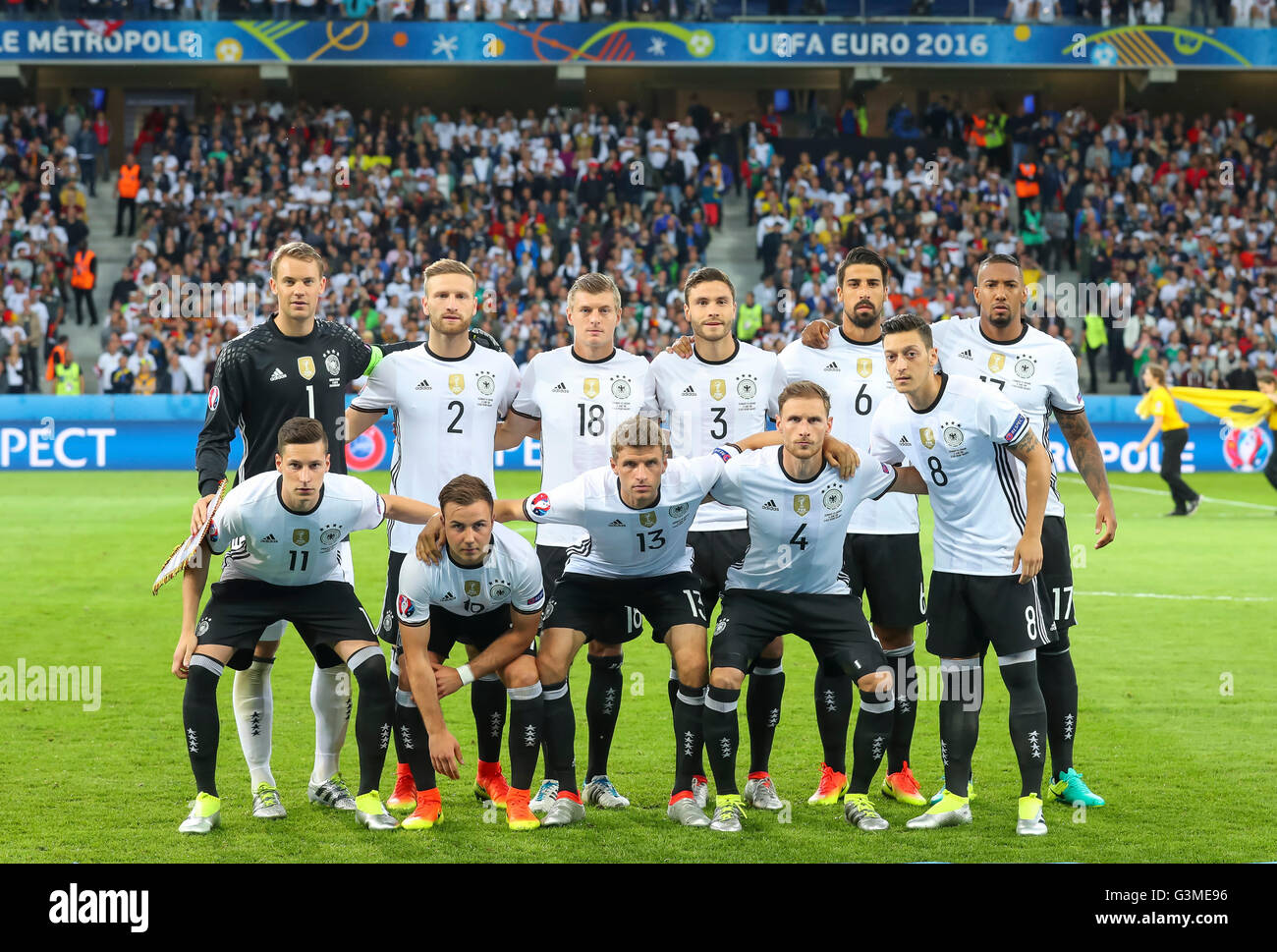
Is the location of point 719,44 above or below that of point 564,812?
above

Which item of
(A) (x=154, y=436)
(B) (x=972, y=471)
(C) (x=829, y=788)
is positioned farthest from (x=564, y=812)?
(A) (x=154, y=436)

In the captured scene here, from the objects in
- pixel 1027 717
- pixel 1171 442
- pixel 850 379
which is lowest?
pixel 1027 717

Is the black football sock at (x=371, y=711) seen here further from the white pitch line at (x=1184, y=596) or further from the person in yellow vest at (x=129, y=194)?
the person in yellow vest at (x=129, y=194)

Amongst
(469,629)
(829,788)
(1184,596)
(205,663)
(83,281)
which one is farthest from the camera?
(83,281)

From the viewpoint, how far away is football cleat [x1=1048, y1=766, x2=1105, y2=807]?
6.09m

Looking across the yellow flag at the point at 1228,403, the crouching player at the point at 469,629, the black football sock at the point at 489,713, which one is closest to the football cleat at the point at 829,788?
the crouching player at the point at 469,629

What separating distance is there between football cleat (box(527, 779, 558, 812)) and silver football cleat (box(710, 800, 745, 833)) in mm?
726

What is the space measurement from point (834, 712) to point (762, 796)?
0.48 meters

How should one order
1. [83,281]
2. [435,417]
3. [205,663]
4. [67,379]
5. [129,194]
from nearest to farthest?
[205,663], [435,417], [67,379], [83,281], [129,194]

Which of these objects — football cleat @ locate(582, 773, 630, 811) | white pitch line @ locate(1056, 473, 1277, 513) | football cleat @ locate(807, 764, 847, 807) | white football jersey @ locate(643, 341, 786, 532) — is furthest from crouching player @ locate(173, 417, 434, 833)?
white pitch line @ locate(1056, 473, 1277, 513)

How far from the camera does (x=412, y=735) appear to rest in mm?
6066

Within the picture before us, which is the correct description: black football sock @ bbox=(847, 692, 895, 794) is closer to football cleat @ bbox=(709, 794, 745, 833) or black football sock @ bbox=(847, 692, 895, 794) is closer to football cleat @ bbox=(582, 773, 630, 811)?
football cleat @ bbox=(709, 794, 745, 833)

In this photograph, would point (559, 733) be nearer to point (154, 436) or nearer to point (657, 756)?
point (657, 756)

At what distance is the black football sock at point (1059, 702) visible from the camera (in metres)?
6.26
